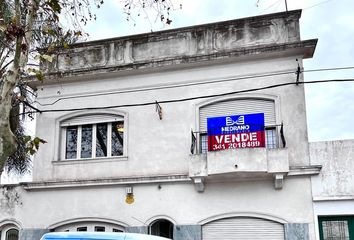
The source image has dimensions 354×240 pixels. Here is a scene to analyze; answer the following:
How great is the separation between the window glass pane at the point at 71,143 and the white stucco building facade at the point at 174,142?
41 mm

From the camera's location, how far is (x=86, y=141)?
15.4 m

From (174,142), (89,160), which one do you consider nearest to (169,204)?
Result: (174,142)

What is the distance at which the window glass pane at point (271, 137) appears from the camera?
44.6 feet

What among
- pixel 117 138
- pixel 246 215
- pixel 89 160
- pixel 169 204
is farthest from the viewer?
pixel 117 138

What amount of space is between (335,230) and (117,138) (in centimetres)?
687

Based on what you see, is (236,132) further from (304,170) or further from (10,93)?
(10,93)

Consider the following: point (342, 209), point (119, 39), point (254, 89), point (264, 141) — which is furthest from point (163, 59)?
point (342, 209)

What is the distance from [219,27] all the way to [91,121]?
4953 millimetres

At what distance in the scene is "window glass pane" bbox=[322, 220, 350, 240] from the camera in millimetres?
12695

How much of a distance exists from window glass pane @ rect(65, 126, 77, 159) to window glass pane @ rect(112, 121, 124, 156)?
1.34 meters

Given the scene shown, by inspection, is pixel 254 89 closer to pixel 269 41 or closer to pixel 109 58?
pixel 269 41

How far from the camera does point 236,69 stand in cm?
1437

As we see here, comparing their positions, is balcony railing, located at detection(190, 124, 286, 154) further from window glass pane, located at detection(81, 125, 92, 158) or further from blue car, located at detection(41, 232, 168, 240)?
blue car, located at detection(41, 232, 168, 240)

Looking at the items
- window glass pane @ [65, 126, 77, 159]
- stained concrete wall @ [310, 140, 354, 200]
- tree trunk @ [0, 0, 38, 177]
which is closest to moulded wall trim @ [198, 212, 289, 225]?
stained concrete wall @ [310, 140, 354, 200]
